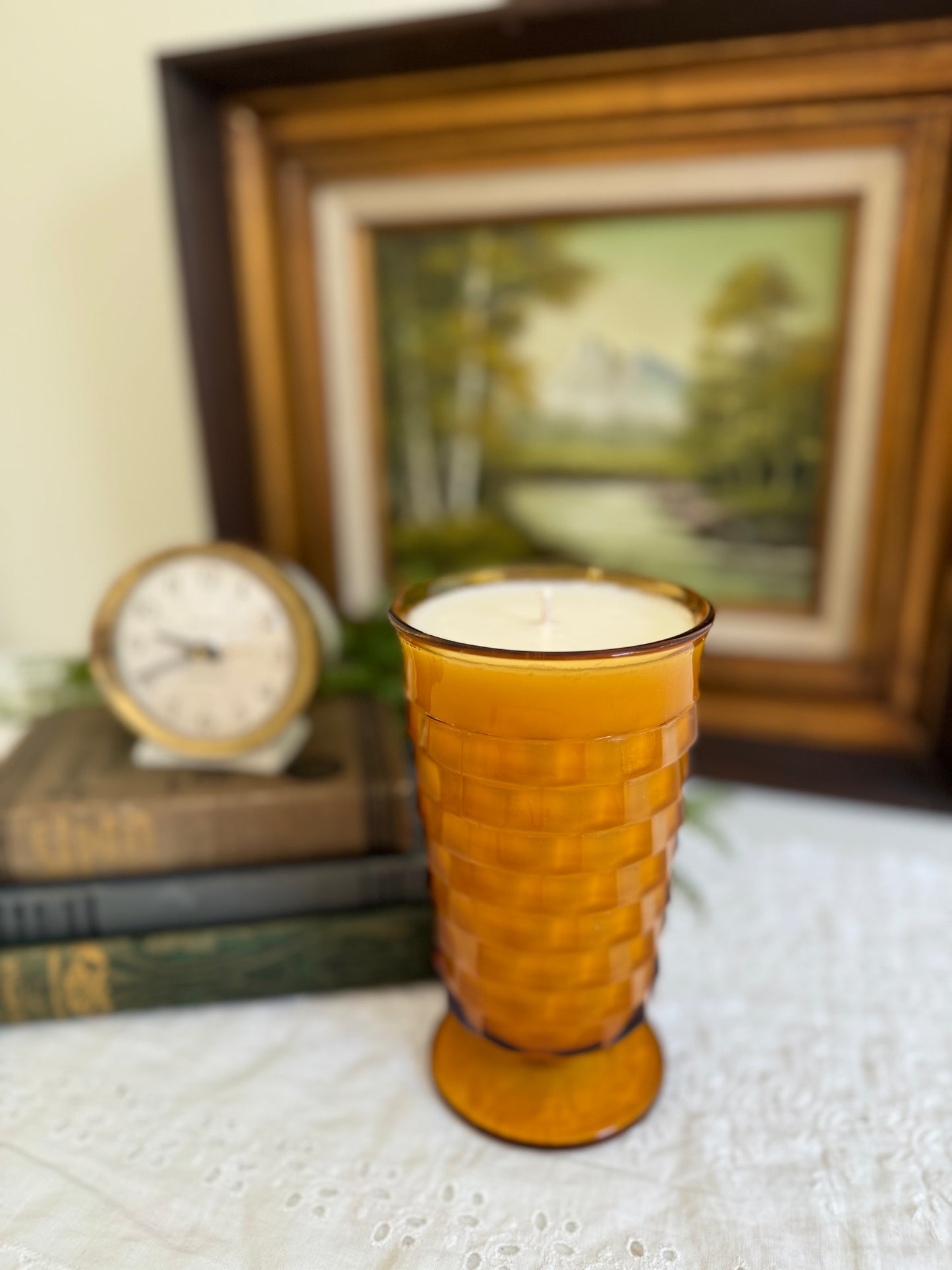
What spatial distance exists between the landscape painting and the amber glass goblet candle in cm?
33

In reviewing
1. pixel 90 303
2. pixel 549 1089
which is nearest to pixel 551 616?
pixel 549 1089

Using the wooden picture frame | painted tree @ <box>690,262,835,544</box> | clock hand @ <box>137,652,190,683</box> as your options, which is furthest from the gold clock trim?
painted tree @ <box>690,262,835,544</box>

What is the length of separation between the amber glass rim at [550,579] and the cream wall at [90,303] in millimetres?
551

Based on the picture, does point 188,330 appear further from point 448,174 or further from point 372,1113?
point 372,1113

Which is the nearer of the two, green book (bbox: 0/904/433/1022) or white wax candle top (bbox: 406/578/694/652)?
white wax candle top (bbox: 406/578/694/652)

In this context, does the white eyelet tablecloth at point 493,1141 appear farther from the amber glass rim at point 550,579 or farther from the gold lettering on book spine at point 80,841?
the amber glass rim at point 550,579

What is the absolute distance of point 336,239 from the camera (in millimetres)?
747

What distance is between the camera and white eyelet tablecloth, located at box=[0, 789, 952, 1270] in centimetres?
35

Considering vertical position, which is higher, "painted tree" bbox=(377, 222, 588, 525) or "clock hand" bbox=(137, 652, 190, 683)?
"painted tree" bbox=(377, 222, 588, 525)

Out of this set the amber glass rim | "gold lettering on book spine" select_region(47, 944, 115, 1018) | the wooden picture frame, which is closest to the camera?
the amber glass rim

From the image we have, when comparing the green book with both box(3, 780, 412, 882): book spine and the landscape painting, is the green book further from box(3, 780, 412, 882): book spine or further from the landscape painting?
the landscape painting

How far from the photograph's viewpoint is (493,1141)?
40cm

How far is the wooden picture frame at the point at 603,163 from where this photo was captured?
23.1 inches

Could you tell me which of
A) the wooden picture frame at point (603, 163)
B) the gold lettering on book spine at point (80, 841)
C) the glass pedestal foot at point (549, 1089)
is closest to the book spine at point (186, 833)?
the gold lettering on book spine at point (80, 841)
